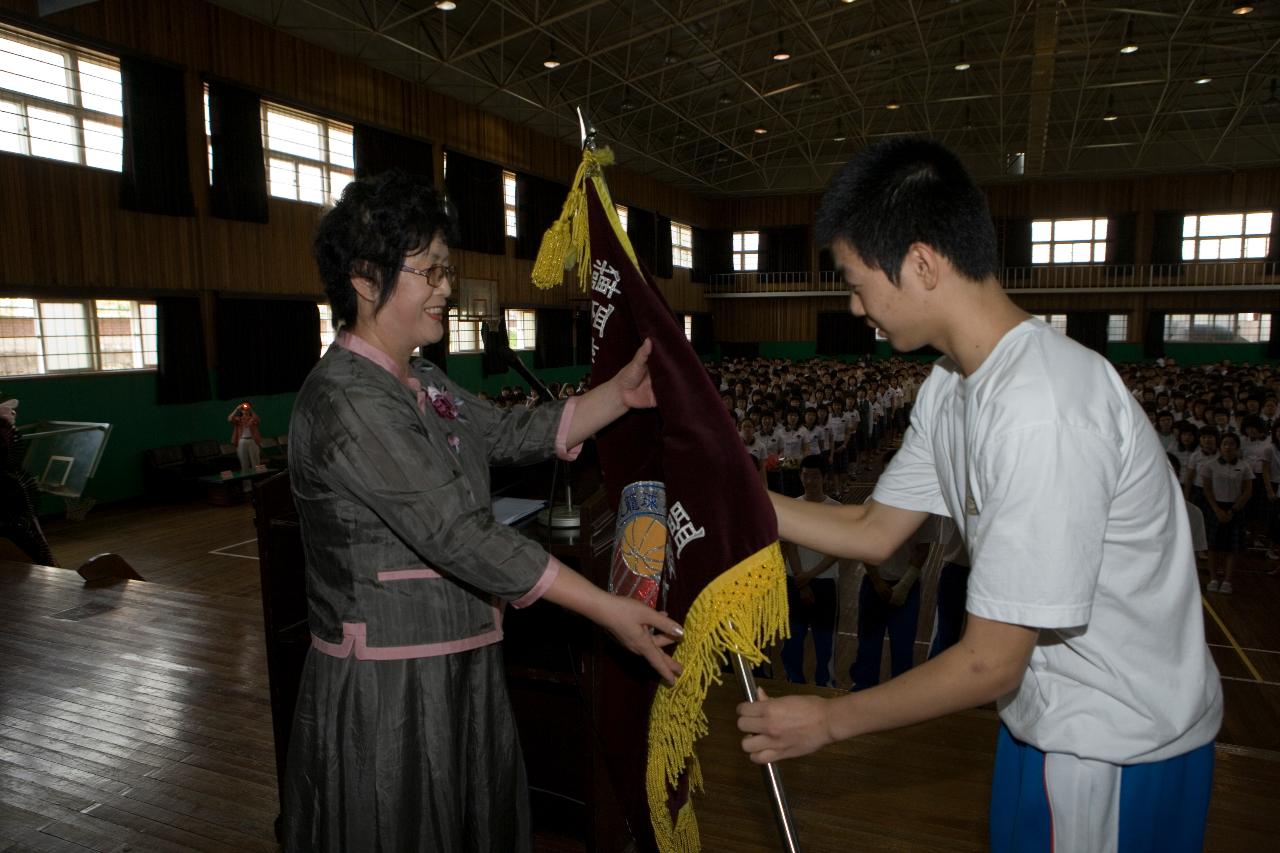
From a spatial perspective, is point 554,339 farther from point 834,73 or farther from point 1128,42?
point 1128,42

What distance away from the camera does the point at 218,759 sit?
9.41 ft

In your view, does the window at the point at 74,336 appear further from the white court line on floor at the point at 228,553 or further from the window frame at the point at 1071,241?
the window frame at the point at 1071,241

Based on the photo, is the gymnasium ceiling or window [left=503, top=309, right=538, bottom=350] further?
window [left=503, top=309, right=538, bottom=350]

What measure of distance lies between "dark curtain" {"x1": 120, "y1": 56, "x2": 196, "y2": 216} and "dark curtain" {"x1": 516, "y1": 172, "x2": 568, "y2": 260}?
24.1 ft

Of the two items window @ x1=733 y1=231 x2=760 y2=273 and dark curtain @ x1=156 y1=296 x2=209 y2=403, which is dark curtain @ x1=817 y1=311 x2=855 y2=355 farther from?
dark curtain @ x1=156 y1=296 x2=209 y2=403

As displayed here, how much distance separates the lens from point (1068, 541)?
36.5 inches

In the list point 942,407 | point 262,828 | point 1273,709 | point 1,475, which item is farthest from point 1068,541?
point 1,475

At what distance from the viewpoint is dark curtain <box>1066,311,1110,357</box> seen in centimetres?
2238

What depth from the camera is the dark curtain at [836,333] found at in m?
24.5

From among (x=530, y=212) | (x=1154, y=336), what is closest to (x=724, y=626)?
(x=530, y=212)

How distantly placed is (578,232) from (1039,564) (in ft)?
3.68

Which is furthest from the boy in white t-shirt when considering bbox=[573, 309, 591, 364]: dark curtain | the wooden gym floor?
bbox=[573, 309, 591, 364]: dark curtain

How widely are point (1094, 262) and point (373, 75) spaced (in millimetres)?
19862

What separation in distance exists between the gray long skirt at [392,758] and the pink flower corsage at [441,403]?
46cm
